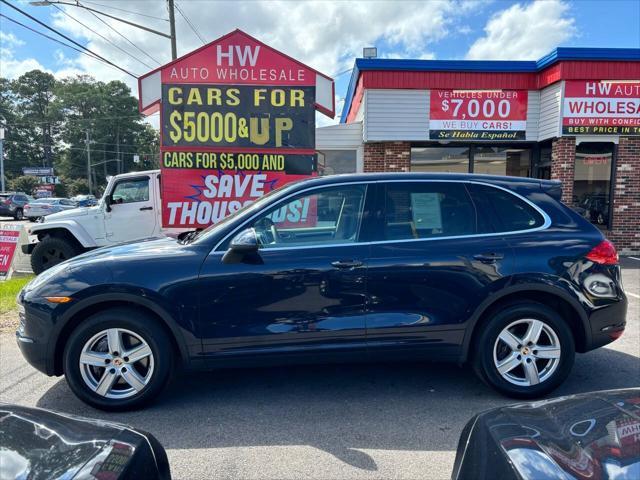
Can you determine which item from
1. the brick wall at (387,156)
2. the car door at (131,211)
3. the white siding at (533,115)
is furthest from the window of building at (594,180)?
the car door at (131,211)

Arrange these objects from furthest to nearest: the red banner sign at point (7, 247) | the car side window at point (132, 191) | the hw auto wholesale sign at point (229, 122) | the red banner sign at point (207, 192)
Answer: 1. the car side window at point (132, 191)
2. the red banner sign at point (7, 247)
3. the red banner sign at point (207, 192)
4. the hw auto wholesale sign at point (229, 122)

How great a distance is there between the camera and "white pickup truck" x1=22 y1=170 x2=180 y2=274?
8266 mm

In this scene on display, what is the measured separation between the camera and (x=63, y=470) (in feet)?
4.80

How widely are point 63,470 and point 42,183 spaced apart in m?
67.6

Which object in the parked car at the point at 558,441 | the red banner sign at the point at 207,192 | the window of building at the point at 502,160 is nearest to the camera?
the parked car at the point at 558,441

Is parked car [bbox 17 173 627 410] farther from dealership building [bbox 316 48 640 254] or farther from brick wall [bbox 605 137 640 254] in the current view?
brick wall [bbox 605 137 640 254]

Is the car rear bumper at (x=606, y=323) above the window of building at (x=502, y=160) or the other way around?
the other way around

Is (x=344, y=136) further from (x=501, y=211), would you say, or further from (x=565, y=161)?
(x=501, y=211)

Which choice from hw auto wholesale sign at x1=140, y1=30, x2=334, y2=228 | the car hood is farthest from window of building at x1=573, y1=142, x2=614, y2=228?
the car hood

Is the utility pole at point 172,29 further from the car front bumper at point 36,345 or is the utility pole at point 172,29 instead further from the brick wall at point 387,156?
the car front bumper at point 36,345

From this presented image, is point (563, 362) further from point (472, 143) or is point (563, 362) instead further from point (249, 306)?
point (472, 143)

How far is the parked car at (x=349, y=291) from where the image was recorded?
3.26 meters

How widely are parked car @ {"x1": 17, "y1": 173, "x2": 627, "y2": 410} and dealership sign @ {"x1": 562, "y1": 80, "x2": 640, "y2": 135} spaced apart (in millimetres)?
8788

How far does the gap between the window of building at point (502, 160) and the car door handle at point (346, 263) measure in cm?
1008
